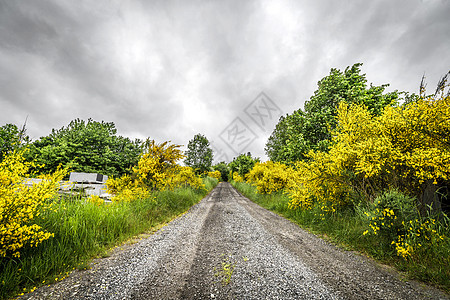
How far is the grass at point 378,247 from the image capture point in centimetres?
267

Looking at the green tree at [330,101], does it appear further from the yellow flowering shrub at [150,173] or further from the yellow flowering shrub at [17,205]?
the yellow flowering shrub at [17,205]

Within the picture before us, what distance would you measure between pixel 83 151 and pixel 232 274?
23.3 m

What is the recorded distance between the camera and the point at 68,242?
10.1 ft

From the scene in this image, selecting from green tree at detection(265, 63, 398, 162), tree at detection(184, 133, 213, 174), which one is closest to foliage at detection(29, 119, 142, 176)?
tree at detection(184, 133, 213, 174)

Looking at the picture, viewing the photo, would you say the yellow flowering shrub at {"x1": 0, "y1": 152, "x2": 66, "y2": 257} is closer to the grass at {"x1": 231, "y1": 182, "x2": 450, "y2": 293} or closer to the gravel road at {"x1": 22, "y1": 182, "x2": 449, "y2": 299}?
the gravel road at {"x1": 22, "y1": 182, "x2": 449, "y2": 299}

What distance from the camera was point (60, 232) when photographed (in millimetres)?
3059

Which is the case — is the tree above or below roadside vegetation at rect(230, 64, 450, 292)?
above

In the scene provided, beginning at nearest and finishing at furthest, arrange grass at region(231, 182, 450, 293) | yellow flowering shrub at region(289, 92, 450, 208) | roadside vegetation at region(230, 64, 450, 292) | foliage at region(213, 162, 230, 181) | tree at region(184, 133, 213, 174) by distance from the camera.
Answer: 1. grass at region(231, 182, 450, 293)
2. roadside vegetation at region(230, 64, 450, 292)
3. yellow flowering shrub at region(289, 92, 450, 208)
4. tree at region(184, 133, 213, 174)
5. foliage at region(213, 162, 230, 181)

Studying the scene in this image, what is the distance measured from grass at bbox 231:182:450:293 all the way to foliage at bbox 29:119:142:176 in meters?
16.0

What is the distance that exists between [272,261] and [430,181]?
4.51 meters

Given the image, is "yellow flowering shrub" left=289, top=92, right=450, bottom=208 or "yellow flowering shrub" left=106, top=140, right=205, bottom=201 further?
"yellow flowering shrub" left=106, top=140, right=205, bottom=201

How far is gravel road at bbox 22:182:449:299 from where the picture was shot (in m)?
2.21

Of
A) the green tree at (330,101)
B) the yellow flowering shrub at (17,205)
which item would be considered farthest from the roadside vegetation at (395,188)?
the yellow flowering shrub at (17,205)

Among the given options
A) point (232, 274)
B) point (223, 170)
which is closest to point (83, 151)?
point (232, 274)
